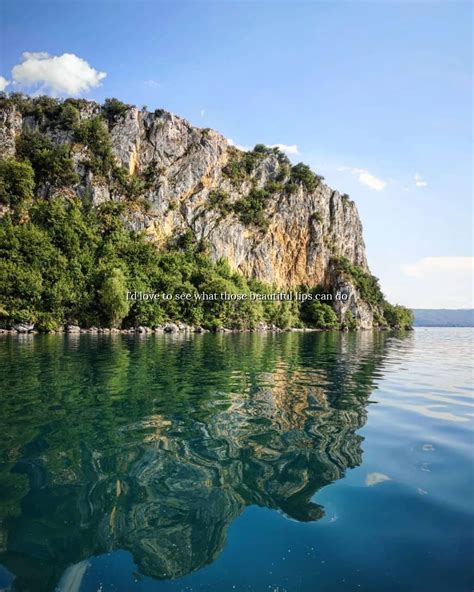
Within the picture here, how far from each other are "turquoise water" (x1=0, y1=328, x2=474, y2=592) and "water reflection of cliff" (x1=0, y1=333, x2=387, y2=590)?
0.03 m

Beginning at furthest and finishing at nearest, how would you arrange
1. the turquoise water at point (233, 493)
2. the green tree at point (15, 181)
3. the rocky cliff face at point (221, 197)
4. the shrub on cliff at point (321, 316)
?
the shrub on cliff at point (321, 316), the rocky cliff face at point (221, 197), the green tree at point (15, 181), the turquoise water at point (233, 493)

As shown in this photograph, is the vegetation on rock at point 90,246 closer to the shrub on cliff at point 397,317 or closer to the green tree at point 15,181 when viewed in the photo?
the green tree at point 15,181

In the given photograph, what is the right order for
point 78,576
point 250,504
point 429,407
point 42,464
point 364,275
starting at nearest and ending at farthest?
1. point 78,576
2. point 250,504
3. point 42,464
4. point 429,407
5. point 364,275

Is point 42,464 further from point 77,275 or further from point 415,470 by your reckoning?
point 77,275

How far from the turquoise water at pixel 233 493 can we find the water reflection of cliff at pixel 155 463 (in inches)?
1.2

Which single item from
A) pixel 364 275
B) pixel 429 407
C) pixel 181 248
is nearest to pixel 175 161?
pixel 181 248

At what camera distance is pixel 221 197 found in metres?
107

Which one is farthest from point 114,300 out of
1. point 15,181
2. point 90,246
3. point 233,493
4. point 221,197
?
point 233,493

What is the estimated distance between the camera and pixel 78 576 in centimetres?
421

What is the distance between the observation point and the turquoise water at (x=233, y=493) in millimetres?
4324

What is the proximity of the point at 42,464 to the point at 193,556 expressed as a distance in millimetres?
4055

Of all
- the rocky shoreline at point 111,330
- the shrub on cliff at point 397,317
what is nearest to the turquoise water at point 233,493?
the rocky shoreline at point 111,330

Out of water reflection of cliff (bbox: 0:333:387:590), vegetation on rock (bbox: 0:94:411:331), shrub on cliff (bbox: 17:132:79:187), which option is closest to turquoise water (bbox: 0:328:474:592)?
water reflection of cliff (bbox: 0:333:387:590)

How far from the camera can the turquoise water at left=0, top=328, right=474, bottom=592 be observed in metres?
4.32
